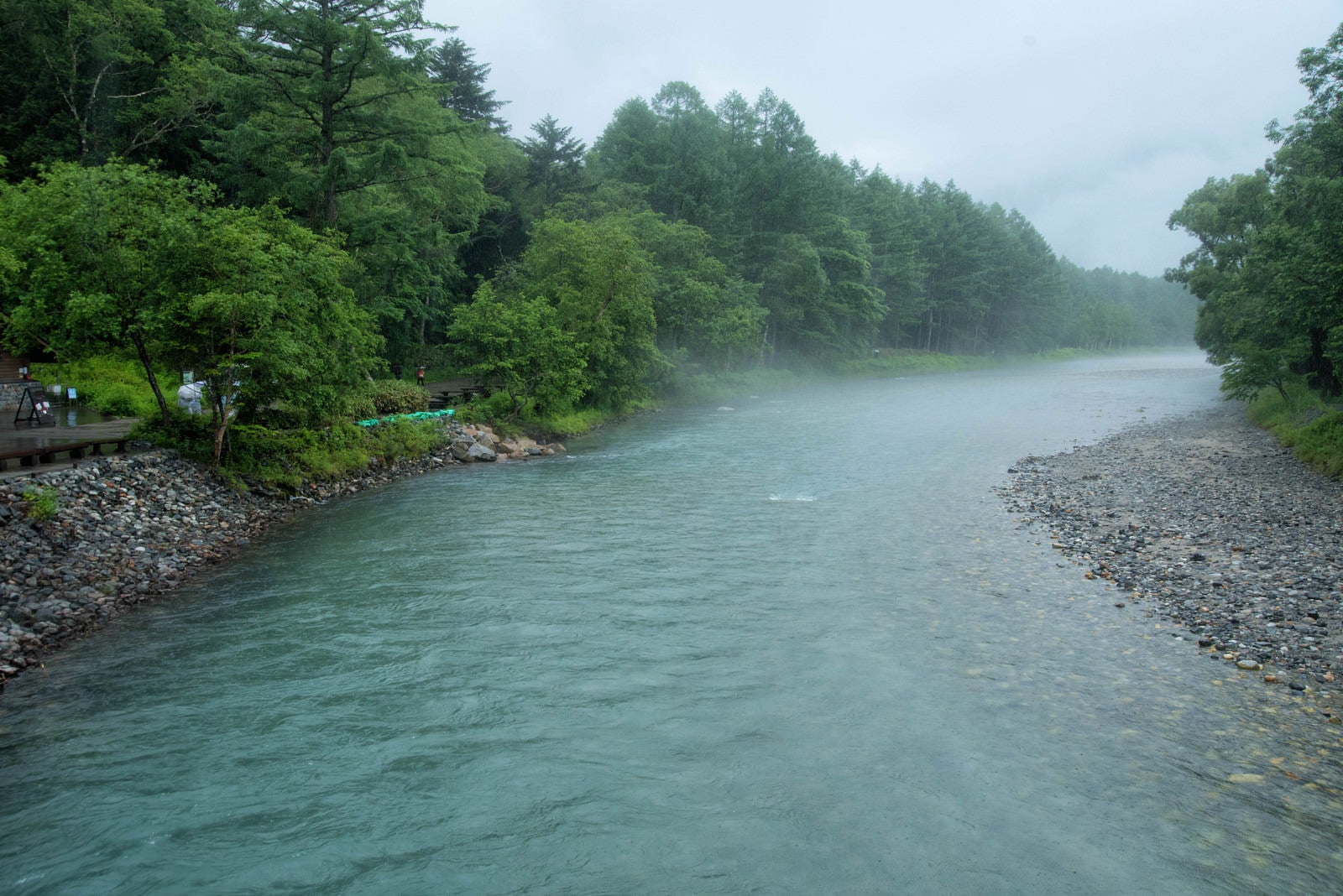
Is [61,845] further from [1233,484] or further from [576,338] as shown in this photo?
[576,338]

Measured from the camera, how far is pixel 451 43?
59.2 metres

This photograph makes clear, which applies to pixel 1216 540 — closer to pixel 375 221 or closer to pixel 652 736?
pixel 652 736

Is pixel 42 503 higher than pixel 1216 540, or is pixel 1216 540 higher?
pixel 42 503

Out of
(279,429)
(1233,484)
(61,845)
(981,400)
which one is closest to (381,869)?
(61,845)

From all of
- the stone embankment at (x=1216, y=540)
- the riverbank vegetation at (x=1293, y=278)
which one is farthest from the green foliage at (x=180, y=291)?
the riverbank vegetation at (x=1293, y=278)

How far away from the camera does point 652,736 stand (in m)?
9.06

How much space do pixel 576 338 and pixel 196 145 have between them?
22.5m

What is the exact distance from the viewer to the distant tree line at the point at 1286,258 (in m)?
23.7

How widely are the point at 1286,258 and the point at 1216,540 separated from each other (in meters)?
15.0

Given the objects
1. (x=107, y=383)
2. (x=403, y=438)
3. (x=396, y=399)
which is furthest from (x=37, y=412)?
(x=396, y=399)

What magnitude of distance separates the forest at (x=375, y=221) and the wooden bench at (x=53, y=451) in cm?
155

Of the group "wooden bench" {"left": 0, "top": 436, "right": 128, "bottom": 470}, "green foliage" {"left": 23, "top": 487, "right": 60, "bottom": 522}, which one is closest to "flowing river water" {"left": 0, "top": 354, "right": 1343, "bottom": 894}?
"green foliage" {"left": 23, "top": 487, "right": 60, "bottom": 522}

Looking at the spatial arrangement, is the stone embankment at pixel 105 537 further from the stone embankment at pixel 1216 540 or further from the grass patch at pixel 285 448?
the stone embankment at pixel 1216 540

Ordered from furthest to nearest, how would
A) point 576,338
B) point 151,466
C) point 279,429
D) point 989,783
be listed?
point 576,338 < point 279,429 < point 151,466 < point 989,783
